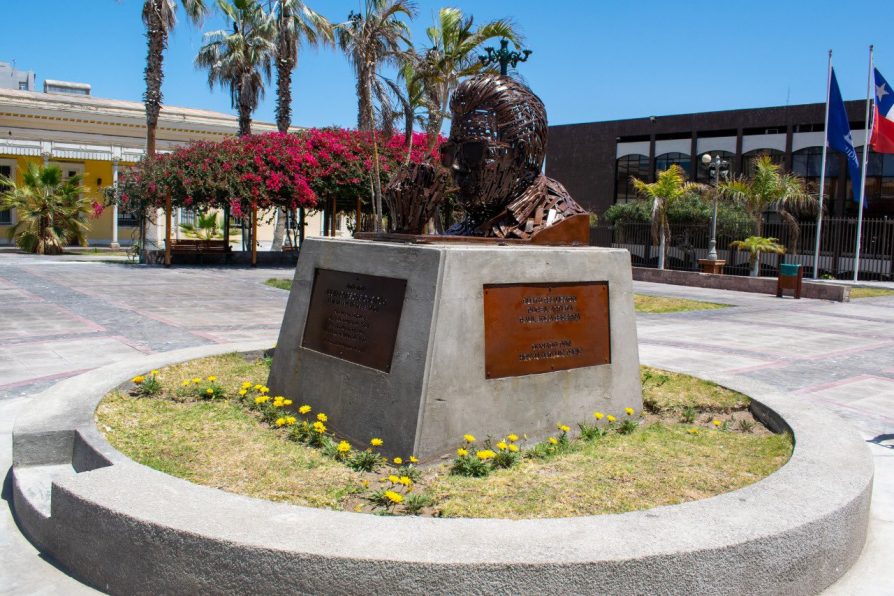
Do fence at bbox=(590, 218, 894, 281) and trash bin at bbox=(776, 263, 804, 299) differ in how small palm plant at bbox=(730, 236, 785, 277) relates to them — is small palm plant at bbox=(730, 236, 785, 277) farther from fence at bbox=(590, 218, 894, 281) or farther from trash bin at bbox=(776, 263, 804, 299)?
trash bin at bbox=(776, 263, 804, 299)

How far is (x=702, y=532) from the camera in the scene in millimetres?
3115

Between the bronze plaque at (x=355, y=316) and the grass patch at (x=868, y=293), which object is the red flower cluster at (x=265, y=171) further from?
the bronze plaque at (x=355, y=316)

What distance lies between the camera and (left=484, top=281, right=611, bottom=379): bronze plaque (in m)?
4.77

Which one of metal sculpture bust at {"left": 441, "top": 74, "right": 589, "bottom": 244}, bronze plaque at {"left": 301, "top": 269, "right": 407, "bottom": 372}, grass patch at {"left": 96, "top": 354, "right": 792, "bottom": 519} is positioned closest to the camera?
grass patch at {"left": 96, "top": 354, "right": 792, "bottom": 519}

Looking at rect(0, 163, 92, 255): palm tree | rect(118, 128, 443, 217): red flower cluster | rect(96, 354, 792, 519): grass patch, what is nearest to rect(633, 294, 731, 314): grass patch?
rect(118, 128, 443, 217): red flower cluster

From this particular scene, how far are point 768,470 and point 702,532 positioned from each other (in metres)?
1.51

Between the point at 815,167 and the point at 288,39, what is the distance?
22.7 m

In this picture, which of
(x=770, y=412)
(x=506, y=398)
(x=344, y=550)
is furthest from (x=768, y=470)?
(x=344, y=550)

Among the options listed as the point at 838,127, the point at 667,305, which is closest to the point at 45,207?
the point at 667,305

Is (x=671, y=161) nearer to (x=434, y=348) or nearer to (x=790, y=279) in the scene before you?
(x=790, y=279)

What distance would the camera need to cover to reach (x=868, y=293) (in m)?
A: 22.2

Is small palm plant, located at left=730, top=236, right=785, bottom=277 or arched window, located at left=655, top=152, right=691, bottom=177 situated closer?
small palm plant, located at left=730, top=236, right=785, bottom=277

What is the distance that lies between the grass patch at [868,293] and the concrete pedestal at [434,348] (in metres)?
18.0

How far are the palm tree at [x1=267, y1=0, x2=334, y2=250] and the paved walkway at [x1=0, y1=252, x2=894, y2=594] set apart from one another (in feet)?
36.0
